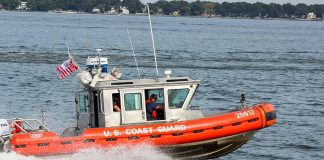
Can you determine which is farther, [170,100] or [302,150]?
[302,150]

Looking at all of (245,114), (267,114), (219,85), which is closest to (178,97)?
(245,114)

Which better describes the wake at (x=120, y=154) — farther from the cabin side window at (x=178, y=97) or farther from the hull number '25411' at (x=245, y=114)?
the hull number '25411' at (x=245, y=114)

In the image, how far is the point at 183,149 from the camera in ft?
68.5

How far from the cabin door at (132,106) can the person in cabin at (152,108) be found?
130mm

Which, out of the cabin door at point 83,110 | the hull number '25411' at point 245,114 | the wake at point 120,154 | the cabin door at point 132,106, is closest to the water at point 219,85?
the wake at point 120,154

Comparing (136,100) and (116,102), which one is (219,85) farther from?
(116,102)

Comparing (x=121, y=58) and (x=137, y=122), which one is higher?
(x=137, y=122)

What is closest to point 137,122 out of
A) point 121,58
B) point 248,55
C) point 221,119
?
point 221,119

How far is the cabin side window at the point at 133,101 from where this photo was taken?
20.6 meters

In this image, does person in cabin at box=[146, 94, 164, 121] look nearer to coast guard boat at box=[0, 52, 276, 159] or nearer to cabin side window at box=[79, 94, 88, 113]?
coast guard boat at box=[0, 52, 276, 159]

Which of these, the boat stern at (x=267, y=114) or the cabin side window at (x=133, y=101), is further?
the boat stern at (x=267, y=114)

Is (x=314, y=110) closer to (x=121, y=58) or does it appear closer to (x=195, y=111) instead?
(x=195, y=111)

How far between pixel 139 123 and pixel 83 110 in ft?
5.29

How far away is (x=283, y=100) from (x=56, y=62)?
65.8ft
